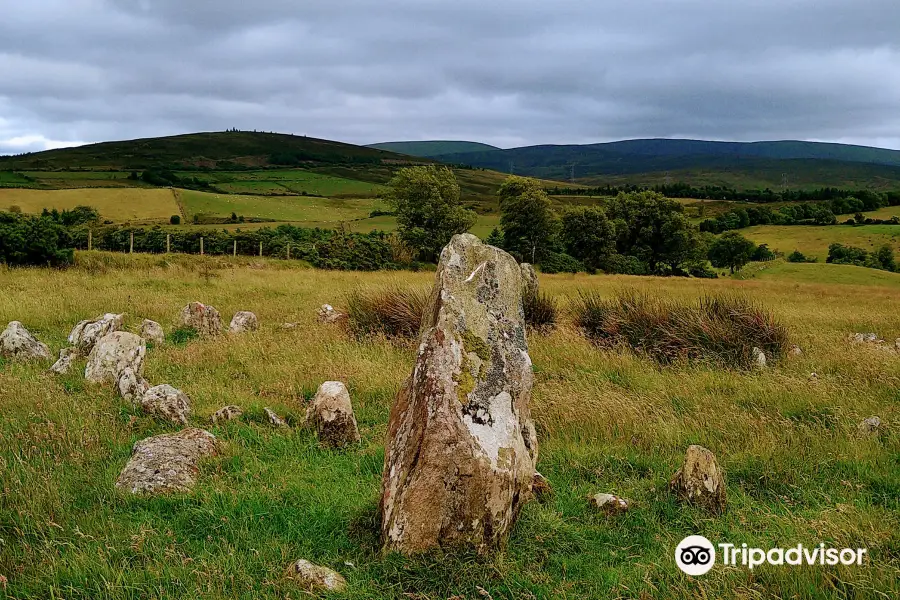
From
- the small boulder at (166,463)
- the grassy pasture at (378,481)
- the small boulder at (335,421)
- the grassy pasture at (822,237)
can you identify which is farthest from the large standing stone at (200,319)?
the grassy pasture at (822,237)

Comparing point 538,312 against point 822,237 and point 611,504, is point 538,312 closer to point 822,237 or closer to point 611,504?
point 611,504

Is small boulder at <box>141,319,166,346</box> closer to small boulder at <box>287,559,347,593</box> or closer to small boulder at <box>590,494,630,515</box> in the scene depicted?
small boulder at <box>287,559,347,593</box>

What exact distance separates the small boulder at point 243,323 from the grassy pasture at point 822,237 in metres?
90.4

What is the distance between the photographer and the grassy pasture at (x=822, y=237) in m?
85.4

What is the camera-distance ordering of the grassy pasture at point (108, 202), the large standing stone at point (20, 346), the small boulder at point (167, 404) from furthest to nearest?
the grassy pasture at point (108, 202) < the large standing stone at point (20, 346) < the small boulder at point (167, 404)

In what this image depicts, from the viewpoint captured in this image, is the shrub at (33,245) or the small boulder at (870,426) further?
the shrub at (33,245)

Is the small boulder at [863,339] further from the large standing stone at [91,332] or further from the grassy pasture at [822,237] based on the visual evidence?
the grassy pasture at [822,237]

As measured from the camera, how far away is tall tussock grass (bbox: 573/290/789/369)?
38.2ft

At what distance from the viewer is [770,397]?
8.63 metres

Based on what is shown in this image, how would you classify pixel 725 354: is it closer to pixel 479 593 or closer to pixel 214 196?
pixel 479 593

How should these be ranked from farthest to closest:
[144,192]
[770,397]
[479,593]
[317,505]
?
[144,192] < [770,397] < [317,505] < [479,593]

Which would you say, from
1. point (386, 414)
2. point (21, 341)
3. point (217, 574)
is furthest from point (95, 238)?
point (217, 574)

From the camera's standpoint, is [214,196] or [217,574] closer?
[217,574]

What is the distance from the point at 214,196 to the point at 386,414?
91048 mm
